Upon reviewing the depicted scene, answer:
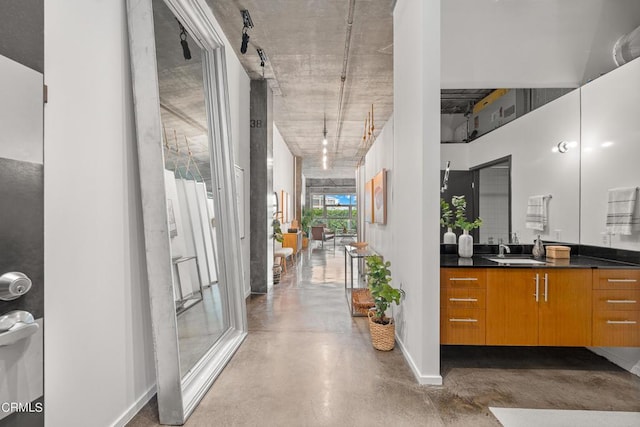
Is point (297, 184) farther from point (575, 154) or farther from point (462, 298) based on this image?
point (462, 298)

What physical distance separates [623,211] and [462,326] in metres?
1.69

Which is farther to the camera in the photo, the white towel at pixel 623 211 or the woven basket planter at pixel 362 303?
the woven basket planter at pixel 362 303

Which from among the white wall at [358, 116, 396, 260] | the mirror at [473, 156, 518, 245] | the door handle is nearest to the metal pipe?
the white wall at [358, 116, 396, 260]

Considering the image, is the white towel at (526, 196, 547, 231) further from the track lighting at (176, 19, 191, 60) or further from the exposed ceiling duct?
the track lighting at (176, 19, 191, 60)

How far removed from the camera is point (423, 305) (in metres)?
2.68

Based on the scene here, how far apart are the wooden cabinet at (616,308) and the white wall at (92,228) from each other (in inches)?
136

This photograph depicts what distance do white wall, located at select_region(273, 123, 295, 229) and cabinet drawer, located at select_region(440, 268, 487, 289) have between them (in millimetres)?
6103

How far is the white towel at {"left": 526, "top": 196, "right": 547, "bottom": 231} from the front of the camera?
3551 millimetres

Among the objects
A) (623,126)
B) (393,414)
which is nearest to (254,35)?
(623,126)

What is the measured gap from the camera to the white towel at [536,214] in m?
3.55

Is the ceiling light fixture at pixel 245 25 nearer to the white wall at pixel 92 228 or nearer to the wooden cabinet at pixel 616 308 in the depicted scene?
the white wall at pixel 92 228

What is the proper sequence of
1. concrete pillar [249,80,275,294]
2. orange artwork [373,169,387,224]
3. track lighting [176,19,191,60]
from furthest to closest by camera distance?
concrete pillar [249,80,275,294]
orange artwork [373,169,387,224]
track lighting [176,19,191,60]

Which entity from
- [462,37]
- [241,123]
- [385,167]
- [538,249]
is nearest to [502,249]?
[538,249]

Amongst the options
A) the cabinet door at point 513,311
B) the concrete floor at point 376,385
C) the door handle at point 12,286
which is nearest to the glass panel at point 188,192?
the concrete floor at point 376,385
